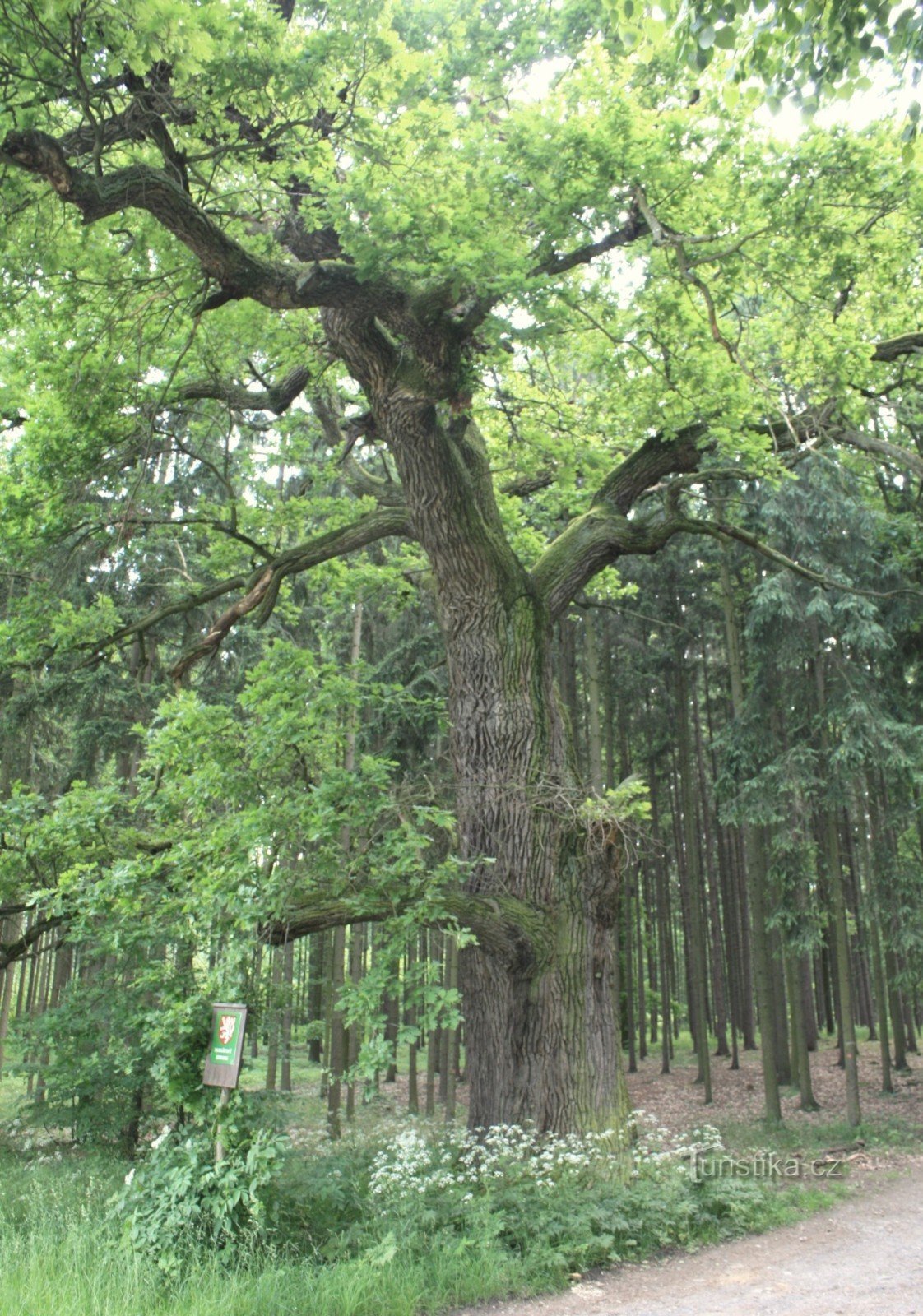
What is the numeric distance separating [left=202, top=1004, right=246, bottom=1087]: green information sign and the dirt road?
1.95m

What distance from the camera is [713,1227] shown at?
23.1 feet

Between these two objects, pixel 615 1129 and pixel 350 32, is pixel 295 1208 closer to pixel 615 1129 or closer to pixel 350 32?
pixel 615 1129

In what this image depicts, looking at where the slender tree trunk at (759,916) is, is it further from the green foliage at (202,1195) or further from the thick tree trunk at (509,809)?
A: the green foliage at (202,1195)

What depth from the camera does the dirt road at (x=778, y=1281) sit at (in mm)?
5305

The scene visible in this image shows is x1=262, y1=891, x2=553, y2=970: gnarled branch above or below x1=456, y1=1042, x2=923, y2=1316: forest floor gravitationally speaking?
above

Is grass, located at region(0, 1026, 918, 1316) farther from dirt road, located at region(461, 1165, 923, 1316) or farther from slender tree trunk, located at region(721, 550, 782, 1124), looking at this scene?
slender tree trunk, located at region(721, 550, 782, 1124)

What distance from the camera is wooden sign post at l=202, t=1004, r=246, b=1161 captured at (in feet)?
18.0

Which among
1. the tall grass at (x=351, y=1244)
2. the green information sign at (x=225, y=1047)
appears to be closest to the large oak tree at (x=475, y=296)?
the tall grass at (x=351, y=1244)

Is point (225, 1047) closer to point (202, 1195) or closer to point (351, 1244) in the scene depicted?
point (202, 1195)

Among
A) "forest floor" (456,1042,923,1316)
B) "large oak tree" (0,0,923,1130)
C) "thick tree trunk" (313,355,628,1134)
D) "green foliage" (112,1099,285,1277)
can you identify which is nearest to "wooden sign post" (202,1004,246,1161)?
"green foliage" (112,1099,285,1277)

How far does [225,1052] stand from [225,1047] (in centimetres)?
3

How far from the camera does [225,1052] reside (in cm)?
563

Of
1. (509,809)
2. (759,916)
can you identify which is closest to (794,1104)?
(759,916)

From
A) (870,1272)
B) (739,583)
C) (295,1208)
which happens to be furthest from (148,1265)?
(739,583)
